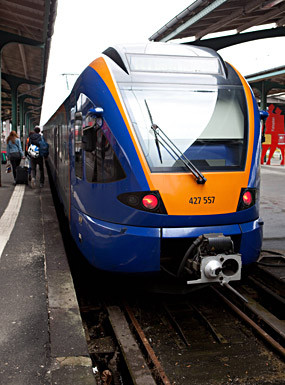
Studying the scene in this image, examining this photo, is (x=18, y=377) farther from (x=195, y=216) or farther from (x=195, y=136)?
(x=195, y=136)

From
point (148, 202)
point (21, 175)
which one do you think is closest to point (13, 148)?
point (21, 175)

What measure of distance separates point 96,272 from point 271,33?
9127mm

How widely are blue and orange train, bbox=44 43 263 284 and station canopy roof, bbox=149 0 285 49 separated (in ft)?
18.6

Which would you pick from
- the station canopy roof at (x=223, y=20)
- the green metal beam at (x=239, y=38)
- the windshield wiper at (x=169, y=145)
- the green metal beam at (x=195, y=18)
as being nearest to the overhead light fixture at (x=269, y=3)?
the station canopy roof at (x=223, y=20)

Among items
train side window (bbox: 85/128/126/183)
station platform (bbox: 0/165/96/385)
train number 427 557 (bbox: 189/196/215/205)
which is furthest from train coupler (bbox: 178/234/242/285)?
station platform (bbox: 0/165/96/385)

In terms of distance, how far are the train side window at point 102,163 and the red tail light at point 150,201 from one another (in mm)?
312

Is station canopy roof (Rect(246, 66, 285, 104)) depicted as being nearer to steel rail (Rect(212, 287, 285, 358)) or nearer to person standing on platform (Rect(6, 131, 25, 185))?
person standing on platform (Rect(6, 131, 25, 185))

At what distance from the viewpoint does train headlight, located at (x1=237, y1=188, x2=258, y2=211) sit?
4320mm

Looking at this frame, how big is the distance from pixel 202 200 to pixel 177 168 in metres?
0.39

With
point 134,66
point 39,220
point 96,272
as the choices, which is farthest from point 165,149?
point 39,220

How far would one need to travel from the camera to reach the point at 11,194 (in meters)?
10.8

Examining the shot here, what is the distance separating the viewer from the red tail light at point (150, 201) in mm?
4078

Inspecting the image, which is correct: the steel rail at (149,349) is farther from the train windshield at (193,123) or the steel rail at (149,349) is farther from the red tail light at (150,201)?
the train windshield at (193,123)

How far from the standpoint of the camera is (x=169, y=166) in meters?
4.25
